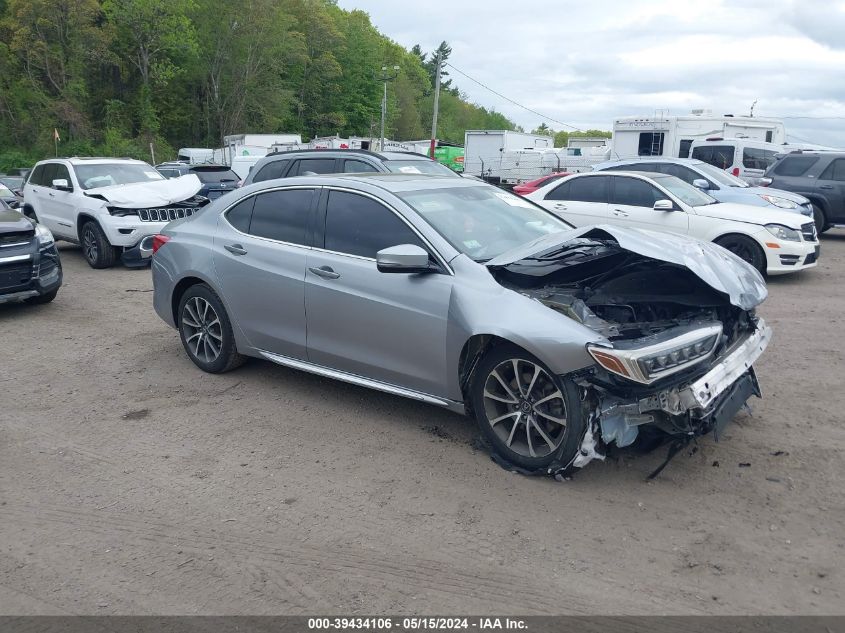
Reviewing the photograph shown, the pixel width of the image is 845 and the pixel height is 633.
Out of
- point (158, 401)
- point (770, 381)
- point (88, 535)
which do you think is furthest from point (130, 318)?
point (770, 381)

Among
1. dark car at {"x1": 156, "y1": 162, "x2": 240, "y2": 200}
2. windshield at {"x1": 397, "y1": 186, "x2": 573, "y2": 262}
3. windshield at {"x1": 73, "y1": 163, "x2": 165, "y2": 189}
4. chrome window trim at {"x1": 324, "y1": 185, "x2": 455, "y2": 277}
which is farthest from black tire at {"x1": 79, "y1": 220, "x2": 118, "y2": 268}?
windshield at {"x1": 397, "y1": 186, "x2": 573, "y2": 262}

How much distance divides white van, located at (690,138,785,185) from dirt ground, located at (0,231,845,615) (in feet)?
47.4

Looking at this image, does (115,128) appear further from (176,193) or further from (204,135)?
(176,193)

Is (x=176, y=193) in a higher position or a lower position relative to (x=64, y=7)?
lower

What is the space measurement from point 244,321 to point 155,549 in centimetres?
238

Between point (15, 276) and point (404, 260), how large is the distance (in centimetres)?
588

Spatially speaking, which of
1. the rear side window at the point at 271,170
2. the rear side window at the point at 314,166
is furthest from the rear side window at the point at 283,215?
the rear side window at the point at 271,170

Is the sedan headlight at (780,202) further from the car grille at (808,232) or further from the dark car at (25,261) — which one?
the dark car at (25,261)

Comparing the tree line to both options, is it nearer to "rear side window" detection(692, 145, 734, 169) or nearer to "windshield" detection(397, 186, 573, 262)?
"rear side window" detection(692, 145, 734, 169)

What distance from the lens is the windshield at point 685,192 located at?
417 inches

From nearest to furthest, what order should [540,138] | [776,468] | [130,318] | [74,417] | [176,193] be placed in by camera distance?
[776,468] < [74,417] < [130,318] < [176,193] < [540,138]

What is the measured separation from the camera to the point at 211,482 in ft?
14.3

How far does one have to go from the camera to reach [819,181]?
48.7ft

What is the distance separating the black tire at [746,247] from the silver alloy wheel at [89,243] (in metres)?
9.51
